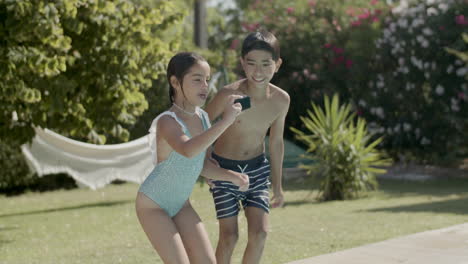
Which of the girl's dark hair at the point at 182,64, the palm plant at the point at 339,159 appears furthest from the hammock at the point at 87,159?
the girl's dark hair at the point at 182,64

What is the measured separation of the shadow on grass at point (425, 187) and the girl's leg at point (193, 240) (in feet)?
27.5

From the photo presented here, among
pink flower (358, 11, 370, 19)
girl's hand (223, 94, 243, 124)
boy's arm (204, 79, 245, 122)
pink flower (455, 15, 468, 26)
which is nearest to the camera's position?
girl's hand (223, 94, 243, 124)

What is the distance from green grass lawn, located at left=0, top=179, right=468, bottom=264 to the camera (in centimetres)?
720

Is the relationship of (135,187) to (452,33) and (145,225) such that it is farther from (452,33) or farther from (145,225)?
(145,225)

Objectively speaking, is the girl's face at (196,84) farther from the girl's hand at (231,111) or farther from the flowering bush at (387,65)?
the flowering bush at (387,65)

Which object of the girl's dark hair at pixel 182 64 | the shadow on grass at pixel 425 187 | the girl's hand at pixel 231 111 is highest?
the girl's dark hair at pixel 182 64

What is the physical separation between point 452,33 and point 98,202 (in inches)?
299

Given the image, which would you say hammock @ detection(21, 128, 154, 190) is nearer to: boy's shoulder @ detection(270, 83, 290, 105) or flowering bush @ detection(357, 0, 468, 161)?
flowering bush @ detection(357, 0, 468, 161)

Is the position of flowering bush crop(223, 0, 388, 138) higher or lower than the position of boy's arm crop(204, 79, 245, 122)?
lower

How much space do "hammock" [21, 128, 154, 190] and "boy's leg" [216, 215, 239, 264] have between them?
6903 mm

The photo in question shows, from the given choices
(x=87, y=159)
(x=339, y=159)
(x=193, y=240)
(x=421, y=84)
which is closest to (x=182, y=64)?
(x=193, y=240)

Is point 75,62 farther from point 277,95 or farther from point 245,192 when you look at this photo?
point 245,192

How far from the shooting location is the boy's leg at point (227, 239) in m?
4.44

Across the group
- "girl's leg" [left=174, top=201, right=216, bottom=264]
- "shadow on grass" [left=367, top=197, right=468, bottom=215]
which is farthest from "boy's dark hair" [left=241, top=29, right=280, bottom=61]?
"shadow on grass" [left=367, top=197, right=468, bottom=215]
